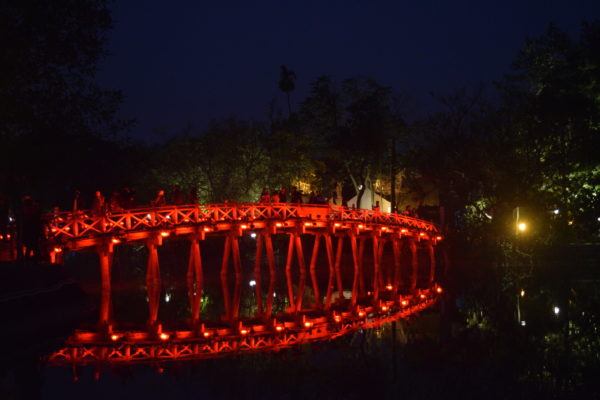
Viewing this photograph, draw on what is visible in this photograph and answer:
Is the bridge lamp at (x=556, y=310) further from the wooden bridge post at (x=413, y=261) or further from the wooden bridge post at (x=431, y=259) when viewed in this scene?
the wooden bridge post at (x=431, y=259)

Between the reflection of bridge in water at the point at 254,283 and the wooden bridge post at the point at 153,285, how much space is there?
4cm

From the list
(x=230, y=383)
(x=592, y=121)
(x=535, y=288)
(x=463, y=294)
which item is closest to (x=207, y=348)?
(x=230, y=383)

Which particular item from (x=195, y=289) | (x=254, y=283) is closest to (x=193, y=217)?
(x=195, y=289)

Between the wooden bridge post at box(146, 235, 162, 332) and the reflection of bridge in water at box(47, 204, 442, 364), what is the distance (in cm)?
4

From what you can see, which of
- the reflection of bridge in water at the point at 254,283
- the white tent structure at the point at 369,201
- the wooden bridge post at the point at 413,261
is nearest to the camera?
the reflection of bridge in water at the point at 254,283

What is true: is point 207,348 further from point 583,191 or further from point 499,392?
point 583,191

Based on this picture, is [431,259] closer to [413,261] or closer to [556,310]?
[413,261]

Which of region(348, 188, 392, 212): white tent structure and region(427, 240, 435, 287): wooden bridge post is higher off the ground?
region(348, 188, 392, 212): white tent structure

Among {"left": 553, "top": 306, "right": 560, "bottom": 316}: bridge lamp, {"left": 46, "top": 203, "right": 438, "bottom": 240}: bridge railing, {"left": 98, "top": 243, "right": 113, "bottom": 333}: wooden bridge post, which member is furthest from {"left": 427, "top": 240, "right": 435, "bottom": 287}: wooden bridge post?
{"left": 98, "top": 243, "right": 113, "bottom": 333}: wooden bridge post

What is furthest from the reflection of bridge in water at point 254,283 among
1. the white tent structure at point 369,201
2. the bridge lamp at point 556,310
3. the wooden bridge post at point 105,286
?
the white tent structure at point 369,201

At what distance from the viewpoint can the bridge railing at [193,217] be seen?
24938 millimetres

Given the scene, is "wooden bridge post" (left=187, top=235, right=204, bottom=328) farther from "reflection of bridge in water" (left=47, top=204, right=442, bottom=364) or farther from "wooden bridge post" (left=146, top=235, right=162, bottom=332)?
"wooden bridge post" (left=146, top=235, right=162, bottom=332)

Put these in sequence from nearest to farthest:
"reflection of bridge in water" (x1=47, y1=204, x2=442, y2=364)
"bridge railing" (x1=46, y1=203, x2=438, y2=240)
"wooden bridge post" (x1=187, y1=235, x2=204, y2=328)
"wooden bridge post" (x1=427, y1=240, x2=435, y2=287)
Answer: "reflection of bridge in water" (x1=47, y1=204, x2=442, y2=364) → "wooden bridge post" (x1=187, y1=235, x2=204, y2=328) → "bridge railing" (x1=46, y1=203, x2=438, y2=240) → "wooden bridge post" (x1=427, y1=240, x2=435, y2=287)

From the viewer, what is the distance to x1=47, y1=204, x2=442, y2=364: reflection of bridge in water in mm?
18281
